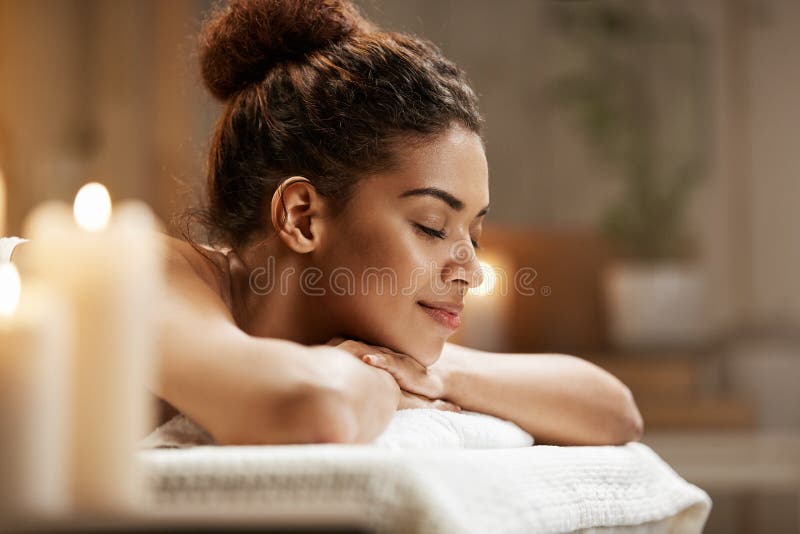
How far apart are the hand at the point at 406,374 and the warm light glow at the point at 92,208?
0.44 meters

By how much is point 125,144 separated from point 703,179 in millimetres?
2078

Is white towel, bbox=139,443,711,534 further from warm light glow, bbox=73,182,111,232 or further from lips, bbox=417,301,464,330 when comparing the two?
lips, bbox=417,301,464,330

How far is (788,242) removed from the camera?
367cm

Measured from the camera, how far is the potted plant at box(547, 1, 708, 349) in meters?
3.58

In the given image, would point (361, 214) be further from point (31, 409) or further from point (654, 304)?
point (654, 304)

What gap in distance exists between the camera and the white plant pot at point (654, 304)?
3.50 metres

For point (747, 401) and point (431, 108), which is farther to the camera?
point (747, 401)

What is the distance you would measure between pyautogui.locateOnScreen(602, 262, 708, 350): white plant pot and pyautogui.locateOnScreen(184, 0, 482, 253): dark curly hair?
229cm

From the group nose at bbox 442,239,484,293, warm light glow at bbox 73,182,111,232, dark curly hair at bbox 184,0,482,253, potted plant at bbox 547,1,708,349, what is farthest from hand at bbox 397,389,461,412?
potted plant at bbox 547,1,708,349

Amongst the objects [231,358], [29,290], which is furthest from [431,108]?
[29,290]

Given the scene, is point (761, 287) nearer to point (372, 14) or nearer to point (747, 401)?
point (747, 401)

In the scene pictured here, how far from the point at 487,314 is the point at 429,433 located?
7.62 ft

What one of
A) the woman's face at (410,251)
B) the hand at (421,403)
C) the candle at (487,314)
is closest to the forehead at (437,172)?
the woman's face at (410,251)

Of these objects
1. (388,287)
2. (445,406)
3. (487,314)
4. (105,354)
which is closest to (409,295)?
(388,287)
